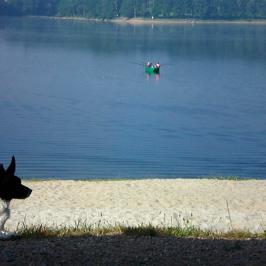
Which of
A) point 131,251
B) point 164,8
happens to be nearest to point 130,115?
point 131,251

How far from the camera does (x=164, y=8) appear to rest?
148 metres

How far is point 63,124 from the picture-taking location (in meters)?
29.4

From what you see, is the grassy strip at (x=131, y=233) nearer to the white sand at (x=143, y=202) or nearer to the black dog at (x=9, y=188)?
the black dog at (x=9, y=188)

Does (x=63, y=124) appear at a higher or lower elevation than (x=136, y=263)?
Result: lower

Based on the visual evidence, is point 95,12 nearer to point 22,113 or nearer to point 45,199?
point 22,113

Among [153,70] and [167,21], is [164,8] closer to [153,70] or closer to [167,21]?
[167,21]

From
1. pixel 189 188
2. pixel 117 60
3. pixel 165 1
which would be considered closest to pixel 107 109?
pixel 189 188

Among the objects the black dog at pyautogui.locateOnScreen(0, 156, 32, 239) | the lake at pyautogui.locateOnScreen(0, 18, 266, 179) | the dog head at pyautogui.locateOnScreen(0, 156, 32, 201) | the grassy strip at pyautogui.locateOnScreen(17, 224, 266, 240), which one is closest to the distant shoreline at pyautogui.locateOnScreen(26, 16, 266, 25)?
the lake at pyautogui.locateOnScreen(0, 18, 266, 179)

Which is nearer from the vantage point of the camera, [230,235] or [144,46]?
[230,235]

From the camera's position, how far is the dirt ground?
4766 mm

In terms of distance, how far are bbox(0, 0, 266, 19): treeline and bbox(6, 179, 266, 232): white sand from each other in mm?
129307

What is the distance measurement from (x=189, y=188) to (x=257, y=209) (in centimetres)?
298

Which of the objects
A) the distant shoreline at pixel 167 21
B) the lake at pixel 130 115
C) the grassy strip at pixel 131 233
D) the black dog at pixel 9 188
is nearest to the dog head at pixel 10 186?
the black dog at pixel 9 188

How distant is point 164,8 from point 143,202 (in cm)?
13614
